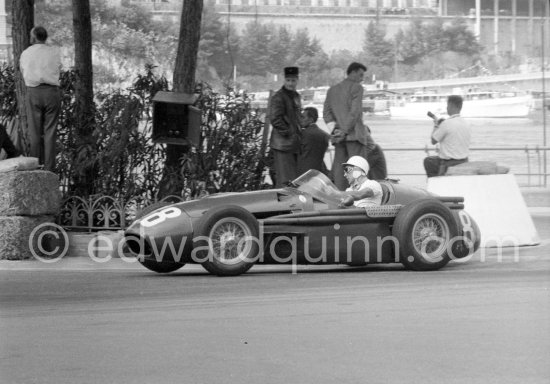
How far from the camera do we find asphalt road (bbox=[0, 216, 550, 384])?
740 cm

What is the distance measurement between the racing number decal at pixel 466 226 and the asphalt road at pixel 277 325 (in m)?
0.34

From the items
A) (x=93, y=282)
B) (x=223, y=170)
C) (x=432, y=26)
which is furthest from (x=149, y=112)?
(x=432, y=26)

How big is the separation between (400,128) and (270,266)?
135 feet

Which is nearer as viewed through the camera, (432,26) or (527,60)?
(432,26)

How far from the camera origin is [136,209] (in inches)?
591

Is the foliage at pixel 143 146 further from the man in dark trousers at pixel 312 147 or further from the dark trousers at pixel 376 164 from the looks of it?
the dark trousers at pixel 376 164

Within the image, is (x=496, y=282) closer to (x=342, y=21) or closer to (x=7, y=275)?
(x=7, y=275)

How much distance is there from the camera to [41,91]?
48.3 ft

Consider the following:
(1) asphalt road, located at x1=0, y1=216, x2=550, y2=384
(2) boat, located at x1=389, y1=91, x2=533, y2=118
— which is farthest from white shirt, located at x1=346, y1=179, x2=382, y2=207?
(2) boat, located at x1=389, y1=91, x2=533, y2=118

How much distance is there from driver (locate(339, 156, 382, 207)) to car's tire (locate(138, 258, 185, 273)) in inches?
68.1

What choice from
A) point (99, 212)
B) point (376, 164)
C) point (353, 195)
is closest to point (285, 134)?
point (99, 212)

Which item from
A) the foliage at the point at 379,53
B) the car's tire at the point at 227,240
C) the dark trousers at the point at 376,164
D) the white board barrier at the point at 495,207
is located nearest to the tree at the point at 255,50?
the foliage at the point at 379,53

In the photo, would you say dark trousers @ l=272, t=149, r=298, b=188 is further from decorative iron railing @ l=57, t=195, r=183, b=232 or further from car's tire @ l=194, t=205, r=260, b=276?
car's tire @ l=194, t=205, r=260, b=276

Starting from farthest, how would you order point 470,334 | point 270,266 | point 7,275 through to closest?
point 270,266 < point 7,275 < point 470,334
